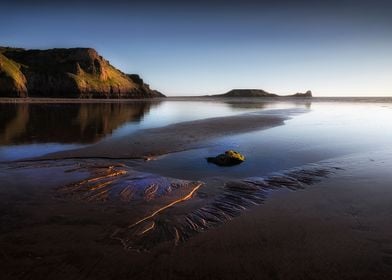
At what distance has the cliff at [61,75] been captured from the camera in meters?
109

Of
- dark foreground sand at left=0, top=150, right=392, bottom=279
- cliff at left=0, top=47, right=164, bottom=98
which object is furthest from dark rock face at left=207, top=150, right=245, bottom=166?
cliff at left=0, top=47, right=164, bottom=98

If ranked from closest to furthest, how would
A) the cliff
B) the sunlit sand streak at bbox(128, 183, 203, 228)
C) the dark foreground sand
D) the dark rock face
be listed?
1. the dark foreground sand
2. the sunlit sand streak at bbox(128, 183, 203, 228)
3. the dark rock face
4. the cliff

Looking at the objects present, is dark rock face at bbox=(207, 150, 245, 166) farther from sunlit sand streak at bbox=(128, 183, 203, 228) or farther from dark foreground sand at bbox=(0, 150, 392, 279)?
dark foreground sand at bbox=(0, 150, 392, 279)

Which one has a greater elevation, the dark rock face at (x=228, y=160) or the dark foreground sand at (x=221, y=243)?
the dark rock face at (x=228, y=160)

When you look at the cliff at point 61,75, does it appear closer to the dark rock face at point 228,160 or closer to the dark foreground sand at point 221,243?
the dark rock face at point 228,160

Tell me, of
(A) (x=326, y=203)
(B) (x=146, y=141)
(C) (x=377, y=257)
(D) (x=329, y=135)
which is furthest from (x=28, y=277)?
(D) (x=329, y=135)

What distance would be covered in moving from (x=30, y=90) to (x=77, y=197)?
130 meters

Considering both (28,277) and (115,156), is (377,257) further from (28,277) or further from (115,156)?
(115,156)

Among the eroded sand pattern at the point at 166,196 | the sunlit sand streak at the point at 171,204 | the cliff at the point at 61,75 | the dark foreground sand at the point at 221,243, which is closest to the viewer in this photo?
the dark foreground sand at the point at 221,243

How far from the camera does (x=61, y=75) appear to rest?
130 m

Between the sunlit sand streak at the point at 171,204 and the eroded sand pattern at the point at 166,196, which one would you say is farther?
the sunlit sand streak at the point at 171,204

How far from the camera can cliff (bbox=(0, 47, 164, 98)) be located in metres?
109

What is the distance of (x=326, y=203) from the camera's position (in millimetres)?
8594

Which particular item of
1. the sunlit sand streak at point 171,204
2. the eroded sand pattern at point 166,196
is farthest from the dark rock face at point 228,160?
the sunlit sand streak at point 171,204
